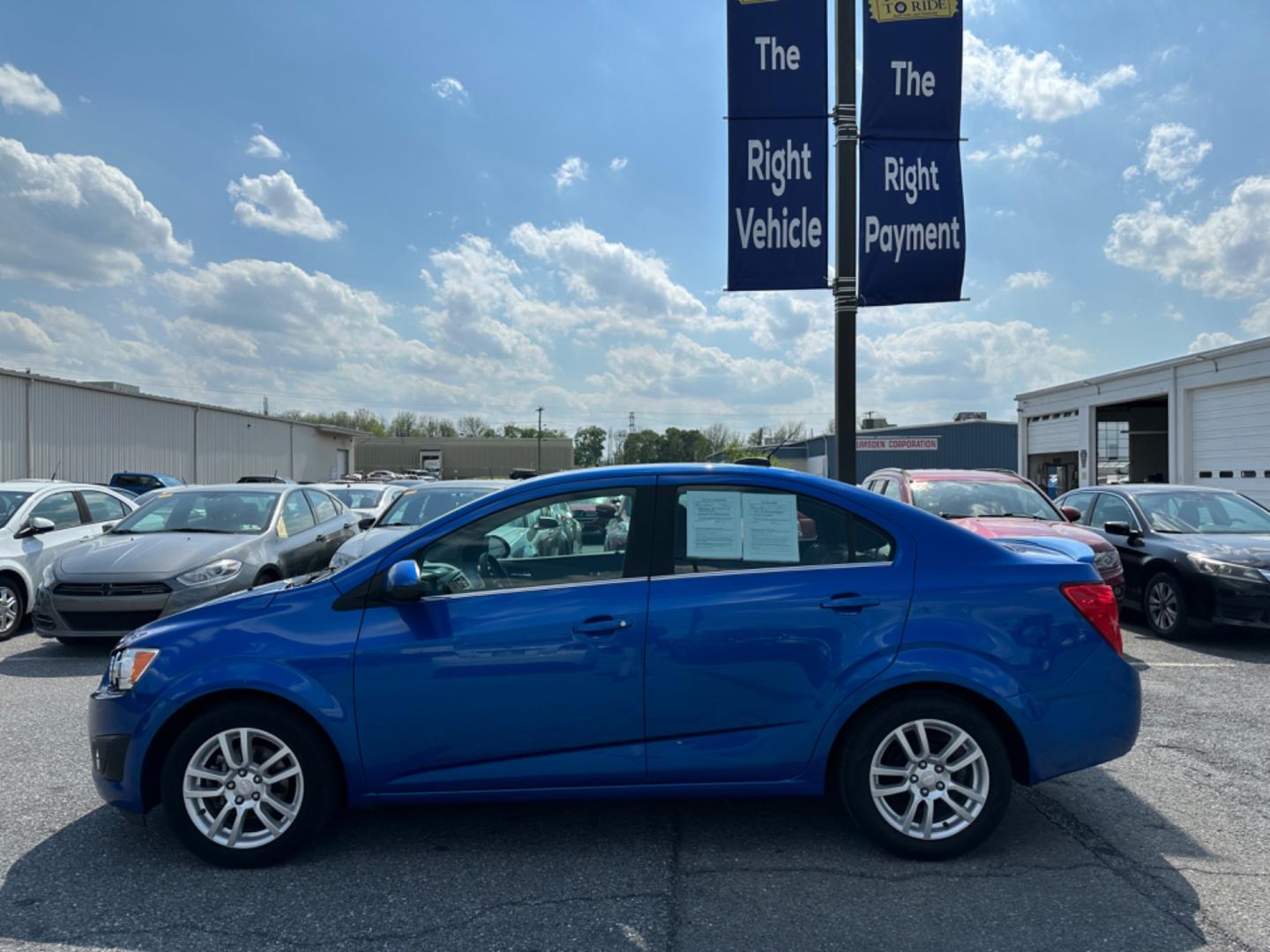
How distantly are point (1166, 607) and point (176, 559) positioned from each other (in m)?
9.43

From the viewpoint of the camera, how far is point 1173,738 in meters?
5.15

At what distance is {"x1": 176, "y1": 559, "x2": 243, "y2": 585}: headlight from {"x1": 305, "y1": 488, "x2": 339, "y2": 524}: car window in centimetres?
217

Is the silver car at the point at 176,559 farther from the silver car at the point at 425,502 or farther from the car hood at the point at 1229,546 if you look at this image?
the car hood at the point at 1229,546

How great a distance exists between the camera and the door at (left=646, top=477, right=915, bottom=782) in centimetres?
343

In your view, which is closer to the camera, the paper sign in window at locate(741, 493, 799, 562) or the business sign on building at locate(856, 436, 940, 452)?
the paper sign in window at locate(741, 493, 799, 562)

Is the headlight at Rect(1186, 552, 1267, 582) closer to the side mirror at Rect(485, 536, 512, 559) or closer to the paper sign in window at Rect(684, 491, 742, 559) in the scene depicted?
the paper sign in window at Rect(684, 491, 742, 559)

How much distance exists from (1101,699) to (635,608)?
2014 mm

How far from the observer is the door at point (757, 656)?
3434mm

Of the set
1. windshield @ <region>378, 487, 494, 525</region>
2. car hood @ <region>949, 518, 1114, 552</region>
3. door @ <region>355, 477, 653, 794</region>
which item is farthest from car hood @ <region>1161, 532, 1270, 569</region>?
windshield @ <region>378, 487, 494, 525</region>

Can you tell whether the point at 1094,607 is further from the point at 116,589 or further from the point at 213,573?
the point at 116,589

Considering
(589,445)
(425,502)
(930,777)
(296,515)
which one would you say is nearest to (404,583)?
(930,777)

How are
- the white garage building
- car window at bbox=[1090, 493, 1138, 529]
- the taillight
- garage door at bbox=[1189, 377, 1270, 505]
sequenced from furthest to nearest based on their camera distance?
the white garage building → garage door at bbox=[1189, 377, 1270, 505] → car window at bbox=[1090, 493, 1138, 529] → the taillight

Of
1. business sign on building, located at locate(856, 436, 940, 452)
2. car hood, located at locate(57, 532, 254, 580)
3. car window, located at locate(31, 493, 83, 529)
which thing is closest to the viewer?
car hood, located at locate(57, 532, 254, 580)

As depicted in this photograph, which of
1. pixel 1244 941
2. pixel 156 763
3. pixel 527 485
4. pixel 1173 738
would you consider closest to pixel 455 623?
pixel 527 485
